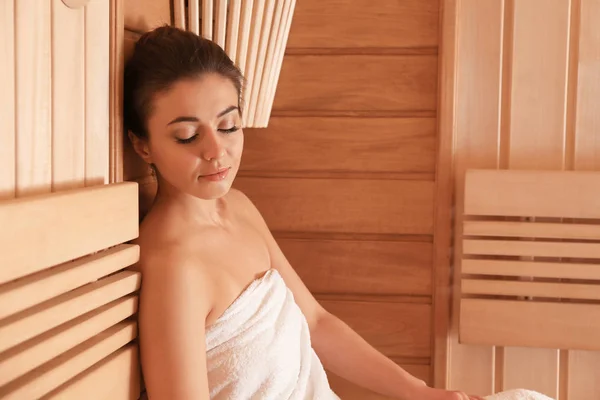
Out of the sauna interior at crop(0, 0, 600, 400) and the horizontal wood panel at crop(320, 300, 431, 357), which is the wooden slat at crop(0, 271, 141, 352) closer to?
the sauna interior at crop(0, 0, 600, 400)

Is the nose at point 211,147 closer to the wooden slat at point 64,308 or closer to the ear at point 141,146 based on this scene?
the ear at point 141,146

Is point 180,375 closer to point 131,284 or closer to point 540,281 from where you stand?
point 131,284

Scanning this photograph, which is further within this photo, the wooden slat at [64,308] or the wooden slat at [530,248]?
the wooden slat at [530,248]

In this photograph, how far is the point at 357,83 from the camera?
1984 millimetres

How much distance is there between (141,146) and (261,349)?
0.42 metres

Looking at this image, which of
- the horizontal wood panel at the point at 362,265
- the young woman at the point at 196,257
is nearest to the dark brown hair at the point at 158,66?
the young woman at the point at 196,257

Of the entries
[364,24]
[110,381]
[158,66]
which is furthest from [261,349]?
[364,24]

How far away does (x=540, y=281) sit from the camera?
6.32ft

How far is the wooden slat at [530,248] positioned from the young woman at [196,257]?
69 cm

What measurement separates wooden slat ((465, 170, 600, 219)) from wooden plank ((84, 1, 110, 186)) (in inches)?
42.0

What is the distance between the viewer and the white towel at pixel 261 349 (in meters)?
1.25

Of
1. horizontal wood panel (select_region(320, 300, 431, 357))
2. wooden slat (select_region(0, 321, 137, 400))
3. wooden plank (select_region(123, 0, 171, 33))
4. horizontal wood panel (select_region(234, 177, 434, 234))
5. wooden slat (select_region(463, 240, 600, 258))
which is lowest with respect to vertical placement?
horizontal wood panel (select_region(320, 300, 431, 357))

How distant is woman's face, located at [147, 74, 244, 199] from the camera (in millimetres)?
1201

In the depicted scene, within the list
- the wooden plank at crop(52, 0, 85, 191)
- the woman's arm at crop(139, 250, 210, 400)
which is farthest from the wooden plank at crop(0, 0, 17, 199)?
the woman's arm at crop(139, 250, 210, 400)
